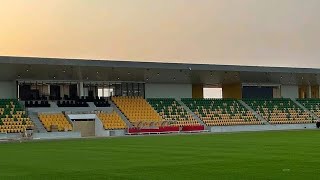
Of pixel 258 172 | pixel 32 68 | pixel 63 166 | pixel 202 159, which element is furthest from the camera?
pixel 32 68

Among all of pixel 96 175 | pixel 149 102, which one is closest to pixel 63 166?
pixel 96 175

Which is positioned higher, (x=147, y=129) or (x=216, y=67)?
(x=216, y=67)

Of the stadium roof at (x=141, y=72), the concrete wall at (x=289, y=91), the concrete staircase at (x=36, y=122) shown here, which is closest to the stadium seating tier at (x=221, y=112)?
the stadium roof at (x=141, y=72)

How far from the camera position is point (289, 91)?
68.6m

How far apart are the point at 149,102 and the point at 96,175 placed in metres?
43.3

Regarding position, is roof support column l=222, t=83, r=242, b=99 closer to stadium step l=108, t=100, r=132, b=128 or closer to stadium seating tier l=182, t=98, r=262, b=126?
stadium seating tier l=182, t=98, r=262, b=126

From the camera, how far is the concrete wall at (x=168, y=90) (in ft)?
194

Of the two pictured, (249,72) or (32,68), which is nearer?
(32,68)

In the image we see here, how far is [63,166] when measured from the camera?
1622cm

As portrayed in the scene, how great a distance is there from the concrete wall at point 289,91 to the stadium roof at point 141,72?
15.7ft

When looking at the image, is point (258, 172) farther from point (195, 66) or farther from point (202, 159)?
point (195, 66)

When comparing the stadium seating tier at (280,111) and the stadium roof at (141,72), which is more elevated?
the stadium roof at (141,72)

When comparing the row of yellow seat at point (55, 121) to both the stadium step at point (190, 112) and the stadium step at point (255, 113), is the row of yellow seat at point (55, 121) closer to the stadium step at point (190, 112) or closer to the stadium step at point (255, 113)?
the stadium step at point (190, 112)

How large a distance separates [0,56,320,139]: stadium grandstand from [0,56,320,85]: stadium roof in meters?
0.07
